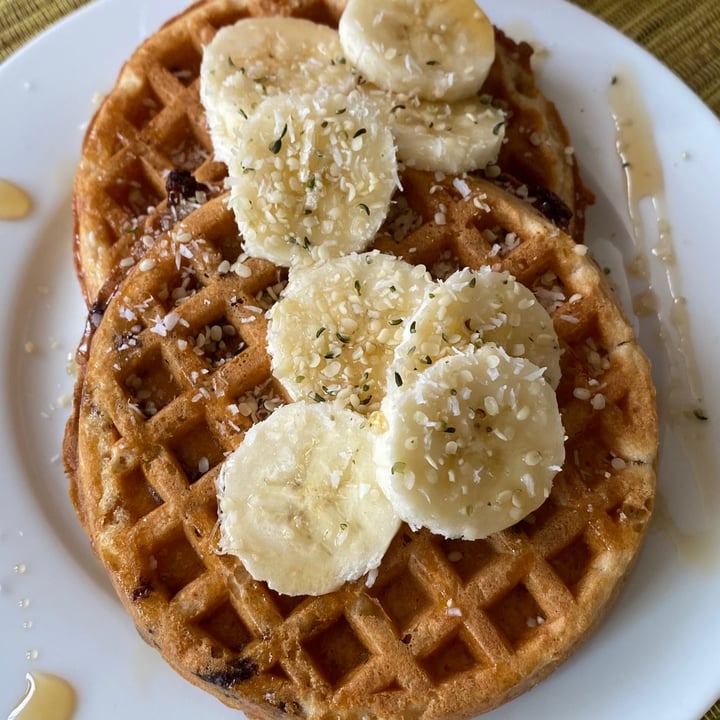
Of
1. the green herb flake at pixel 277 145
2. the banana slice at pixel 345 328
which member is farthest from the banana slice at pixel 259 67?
the banana slice at pixel 345 328

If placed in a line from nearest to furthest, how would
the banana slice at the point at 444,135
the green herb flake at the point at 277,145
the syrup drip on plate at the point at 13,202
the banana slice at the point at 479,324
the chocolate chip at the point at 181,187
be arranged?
the banana slice at the point at 479,324, the green herb flake at the point at 277,145, the banana slice at the point at 444,135, the chocolate chip at the point at 181,187, the syrup drip on plate at the point at 13,202

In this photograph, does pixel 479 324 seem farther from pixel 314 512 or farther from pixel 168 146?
pixel 168 146

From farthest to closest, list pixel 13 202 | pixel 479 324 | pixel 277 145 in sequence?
1. pixel 13 202
2. pixel 277 145
3. pixel 479 324

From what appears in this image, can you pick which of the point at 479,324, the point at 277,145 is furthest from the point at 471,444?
the point at 277,145

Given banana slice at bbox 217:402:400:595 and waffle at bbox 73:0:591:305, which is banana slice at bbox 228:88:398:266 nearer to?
waffle at bbox 73:0:591:305

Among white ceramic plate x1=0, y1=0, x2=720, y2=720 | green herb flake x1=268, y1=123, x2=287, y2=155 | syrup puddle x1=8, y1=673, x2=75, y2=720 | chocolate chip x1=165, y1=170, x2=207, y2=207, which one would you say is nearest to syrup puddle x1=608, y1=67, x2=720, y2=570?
white ceramic plate x1=0, y1=0, x2=720, y2=720

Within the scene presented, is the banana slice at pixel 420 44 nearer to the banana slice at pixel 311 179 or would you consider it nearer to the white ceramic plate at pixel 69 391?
the banana slice at pixel 311 179
